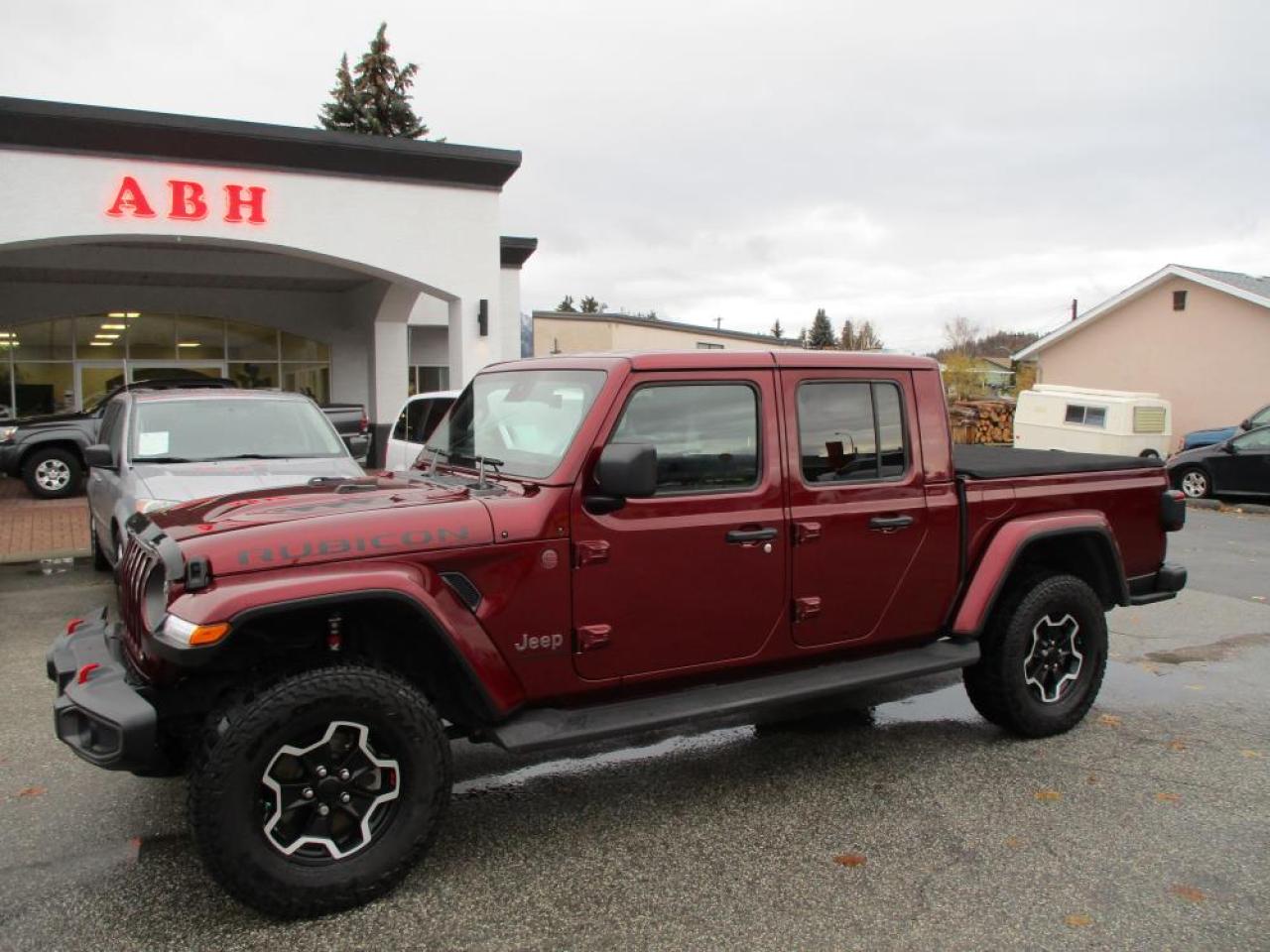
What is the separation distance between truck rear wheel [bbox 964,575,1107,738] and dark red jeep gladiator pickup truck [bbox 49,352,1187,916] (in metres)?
0.02

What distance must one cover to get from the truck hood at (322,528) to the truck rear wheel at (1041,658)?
2681 mm

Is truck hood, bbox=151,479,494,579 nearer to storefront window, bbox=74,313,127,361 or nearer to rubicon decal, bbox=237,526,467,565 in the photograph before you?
rubicon decal, bbox=237,526,467,565

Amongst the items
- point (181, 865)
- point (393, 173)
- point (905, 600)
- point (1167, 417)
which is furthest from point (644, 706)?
point (1167, 417)

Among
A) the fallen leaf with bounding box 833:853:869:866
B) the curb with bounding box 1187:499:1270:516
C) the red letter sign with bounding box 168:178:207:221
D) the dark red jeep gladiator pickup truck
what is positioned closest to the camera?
the dark red jeep gladiator pickup truck

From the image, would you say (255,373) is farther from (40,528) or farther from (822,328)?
(822,328)

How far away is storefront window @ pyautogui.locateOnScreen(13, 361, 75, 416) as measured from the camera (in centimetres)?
1933

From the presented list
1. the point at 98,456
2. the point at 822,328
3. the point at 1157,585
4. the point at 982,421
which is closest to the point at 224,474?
the point at 98,456

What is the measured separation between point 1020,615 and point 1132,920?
5.35 ft

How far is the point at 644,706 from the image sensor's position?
12.0 feet

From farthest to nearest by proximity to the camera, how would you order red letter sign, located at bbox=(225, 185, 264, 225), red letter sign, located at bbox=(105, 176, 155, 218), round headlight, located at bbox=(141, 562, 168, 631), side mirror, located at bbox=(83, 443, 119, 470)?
red letter sign, located at bbox=(225, 185, 264, 225), red letter sign, located at bbox=(105, 176, 155, 218), side mirror, located at bbox=(83, 443, 119, 470), round headlight, located at bbox=(141, 562, 168, 631)

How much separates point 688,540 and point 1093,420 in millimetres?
20306

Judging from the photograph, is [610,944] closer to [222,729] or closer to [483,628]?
[483,628]

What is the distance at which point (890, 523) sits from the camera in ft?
13.8

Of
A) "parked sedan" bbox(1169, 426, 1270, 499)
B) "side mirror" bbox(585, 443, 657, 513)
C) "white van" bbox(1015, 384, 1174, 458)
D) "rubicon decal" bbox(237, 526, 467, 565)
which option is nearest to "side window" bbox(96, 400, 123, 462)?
"rubicon decal" bbox(237, 526, 467, 565)
